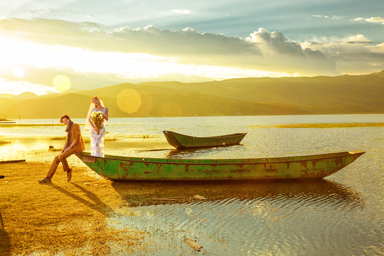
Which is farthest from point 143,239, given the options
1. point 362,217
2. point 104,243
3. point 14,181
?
point 14,181

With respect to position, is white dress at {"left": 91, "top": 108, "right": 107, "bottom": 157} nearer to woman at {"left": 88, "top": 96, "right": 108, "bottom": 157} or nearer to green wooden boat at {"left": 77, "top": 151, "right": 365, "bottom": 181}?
woman at {"left": 88, "top": 96, "right": 108, "bottom": 157}

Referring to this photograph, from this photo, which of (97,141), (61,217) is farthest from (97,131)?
(61,217)

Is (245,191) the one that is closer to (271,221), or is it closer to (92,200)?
(271,221)

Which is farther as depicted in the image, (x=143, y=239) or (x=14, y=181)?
(x=14, y=181)

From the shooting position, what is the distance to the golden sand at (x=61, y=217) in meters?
6.88

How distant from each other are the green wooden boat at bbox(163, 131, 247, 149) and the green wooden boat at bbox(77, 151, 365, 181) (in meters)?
15.3

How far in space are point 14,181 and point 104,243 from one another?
8.65 m

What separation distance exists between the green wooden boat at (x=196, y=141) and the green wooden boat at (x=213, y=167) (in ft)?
50.1

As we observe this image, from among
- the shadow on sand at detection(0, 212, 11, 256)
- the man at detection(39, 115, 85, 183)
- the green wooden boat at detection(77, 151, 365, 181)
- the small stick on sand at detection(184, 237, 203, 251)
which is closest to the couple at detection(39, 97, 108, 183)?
the man at detection(39, 115, 85, 183)

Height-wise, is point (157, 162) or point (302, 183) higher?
point (157, 162)

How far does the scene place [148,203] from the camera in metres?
10.6

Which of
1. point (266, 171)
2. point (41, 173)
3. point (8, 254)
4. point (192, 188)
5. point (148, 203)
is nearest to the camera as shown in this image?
point (8, 254)

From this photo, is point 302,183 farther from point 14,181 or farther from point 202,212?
point 14,181

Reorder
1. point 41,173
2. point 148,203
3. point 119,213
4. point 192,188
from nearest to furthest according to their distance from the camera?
point 119,213 < point 148,203 < point 192,188 < point 41,173
